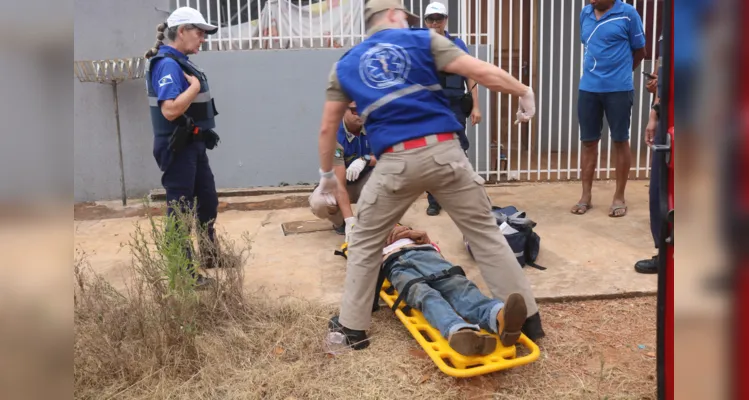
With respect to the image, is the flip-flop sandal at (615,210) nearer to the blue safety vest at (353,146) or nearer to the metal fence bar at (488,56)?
the metal fence bar at (488,56)

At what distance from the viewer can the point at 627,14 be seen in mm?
5547

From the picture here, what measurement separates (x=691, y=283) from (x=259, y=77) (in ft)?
22.0

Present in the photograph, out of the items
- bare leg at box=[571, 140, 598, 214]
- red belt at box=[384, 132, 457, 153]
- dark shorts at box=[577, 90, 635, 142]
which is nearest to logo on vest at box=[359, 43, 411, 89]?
red belt at box=[384, 132, 457, 153]

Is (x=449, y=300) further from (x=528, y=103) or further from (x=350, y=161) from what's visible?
(x=350, y=161)

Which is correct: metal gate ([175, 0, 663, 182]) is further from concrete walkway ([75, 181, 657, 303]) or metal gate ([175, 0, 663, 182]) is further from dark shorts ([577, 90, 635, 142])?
dark shorts ([577, 90, 635, 142])

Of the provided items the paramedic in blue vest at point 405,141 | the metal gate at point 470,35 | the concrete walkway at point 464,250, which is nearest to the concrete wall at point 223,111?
the metal gate at point 470,35

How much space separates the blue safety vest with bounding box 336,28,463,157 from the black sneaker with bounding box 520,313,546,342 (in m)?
1.08

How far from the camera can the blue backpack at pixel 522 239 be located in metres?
4.43

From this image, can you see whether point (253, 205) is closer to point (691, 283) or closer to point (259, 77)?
point (259, 77)

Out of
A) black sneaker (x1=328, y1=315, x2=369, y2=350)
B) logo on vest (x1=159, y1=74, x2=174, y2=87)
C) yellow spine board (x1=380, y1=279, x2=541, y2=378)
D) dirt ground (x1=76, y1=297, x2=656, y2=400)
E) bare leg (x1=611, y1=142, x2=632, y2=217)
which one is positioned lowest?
dirt ground (x1=76, y1=297, x2=656, y2=400)

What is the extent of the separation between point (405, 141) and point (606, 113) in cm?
315

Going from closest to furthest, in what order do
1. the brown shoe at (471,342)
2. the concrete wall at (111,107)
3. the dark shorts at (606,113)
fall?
the brown shoe at (471,342) < the dark shorts at (606,113) < the concrete wall at (111,107)

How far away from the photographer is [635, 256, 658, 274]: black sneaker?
4.35 meters

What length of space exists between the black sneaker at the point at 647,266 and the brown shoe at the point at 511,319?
5.58ft
